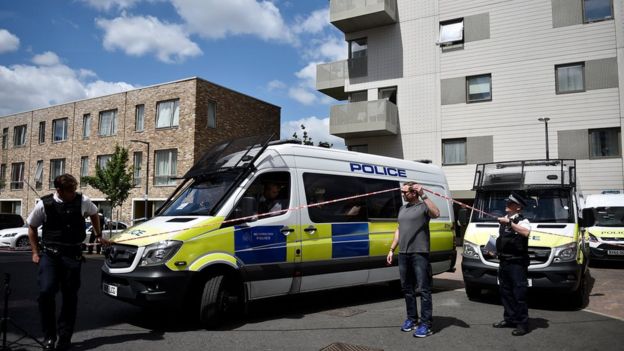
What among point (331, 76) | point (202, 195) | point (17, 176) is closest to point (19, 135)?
point (17, 176)

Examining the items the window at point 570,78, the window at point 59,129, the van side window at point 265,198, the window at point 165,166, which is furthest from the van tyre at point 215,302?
the window at point 59,129

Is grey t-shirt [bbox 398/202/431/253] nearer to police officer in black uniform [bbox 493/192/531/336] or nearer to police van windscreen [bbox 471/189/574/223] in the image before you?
police officer in black uniform [bbox 493/192/531/336]

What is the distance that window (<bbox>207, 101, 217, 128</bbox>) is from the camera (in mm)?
28562

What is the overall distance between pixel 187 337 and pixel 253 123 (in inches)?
1059

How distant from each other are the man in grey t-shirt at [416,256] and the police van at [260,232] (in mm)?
1524

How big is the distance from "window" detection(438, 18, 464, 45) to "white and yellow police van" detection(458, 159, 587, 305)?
1404 cm

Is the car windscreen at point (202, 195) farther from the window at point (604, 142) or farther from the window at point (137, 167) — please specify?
the window at point (137, 167)

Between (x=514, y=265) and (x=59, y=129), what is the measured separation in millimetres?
35939

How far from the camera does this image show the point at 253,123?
3189 centimetres

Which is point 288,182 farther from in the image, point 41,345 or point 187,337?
Answer: point 41,345

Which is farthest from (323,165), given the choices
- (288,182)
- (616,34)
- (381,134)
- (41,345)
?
(616,34)

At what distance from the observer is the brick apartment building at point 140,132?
27938 millimetres

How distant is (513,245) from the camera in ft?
20.5

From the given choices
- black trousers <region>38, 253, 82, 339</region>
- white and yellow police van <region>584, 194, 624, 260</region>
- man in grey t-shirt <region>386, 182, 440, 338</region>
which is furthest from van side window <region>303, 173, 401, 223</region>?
white and yellow police van <region>584, 194, 624, 260</region>
